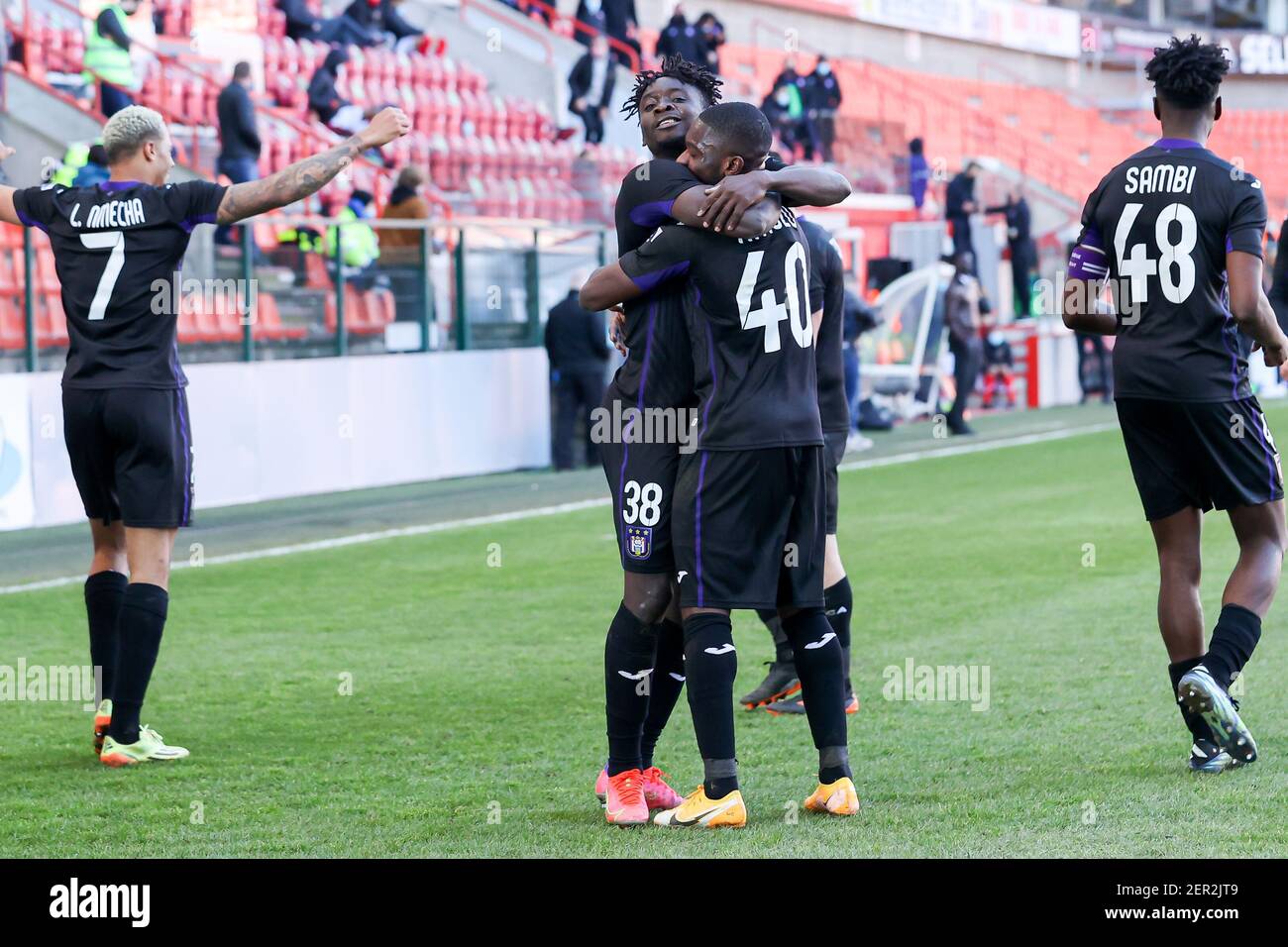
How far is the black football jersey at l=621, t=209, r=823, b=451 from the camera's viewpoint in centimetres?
470

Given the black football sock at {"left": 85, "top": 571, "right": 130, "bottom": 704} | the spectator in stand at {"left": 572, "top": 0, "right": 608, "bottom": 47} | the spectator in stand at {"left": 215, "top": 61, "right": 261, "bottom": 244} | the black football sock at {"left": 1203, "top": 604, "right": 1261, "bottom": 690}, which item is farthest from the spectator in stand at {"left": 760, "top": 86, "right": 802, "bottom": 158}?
the black football sock at {"left": 1203, "top": 604, "right": 1261, "bottom": 690}

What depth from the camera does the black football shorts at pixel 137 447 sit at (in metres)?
5.88

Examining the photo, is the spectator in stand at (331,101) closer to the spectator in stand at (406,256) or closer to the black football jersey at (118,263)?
the spectator in stand at (406,256)

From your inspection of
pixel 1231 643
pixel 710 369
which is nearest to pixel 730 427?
pixel 710 369

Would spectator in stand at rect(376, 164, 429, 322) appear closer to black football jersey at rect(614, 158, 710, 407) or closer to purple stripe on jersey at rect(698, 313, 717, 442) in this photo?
black football jersey at rect(614, 158, 710, 407)

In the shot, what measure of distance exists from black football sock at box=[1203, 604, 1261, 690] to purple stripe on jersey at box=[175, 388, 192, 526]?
3.25 meters

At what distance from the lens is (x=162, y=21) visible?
69.0ft

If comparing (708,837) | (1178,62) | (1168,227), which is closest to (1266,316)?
(1168,227)

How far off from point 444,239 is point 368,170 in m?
3.89

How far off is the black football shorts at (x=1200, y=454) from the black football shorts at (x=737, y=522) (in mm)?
1218

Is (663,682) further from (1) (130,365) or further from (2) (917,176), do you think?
(2) (917,176)

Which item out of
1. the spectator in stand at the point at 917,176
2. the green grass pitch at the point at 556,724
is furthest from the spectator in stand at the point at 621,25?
the green grass pitch at the point at 556,724

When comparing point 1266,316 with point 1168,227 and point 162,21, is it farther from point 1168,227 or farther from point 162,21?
point 162,21

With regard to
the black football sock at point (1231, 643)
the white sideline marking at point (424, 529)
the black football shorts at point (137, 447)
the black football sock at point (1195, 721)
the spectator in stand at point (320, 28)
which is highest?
the spectator in stand at point (320, 28)
